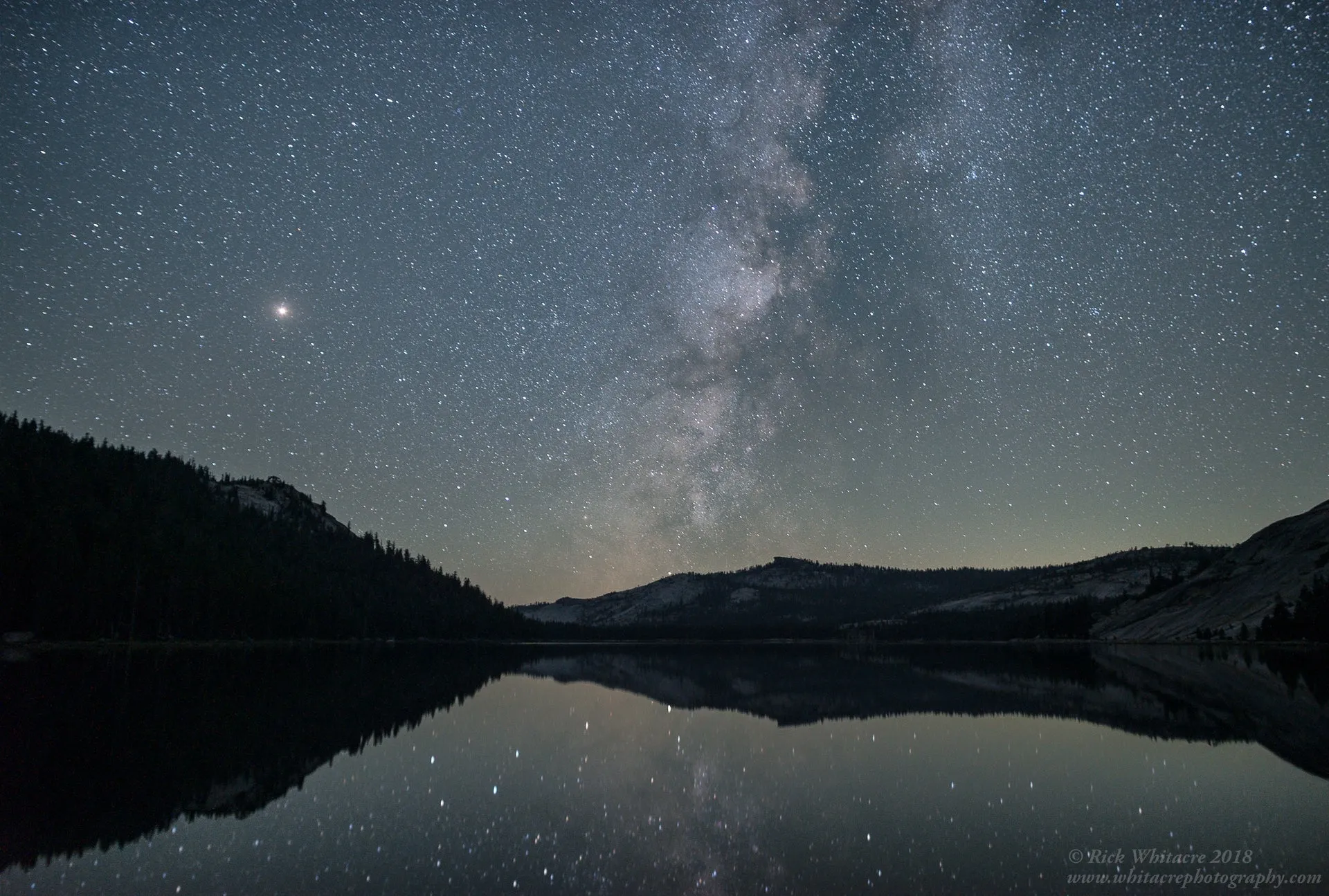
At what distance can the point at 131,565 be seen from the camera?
112 metres

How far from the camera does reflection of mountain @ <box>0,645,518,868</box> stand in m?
14.0

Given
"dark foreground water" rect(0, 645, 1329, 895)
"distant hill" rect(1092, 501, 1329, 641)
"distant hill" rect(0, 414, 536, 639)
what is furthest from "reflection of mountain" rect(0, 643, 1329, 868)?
"distant hill" rect(1092, 501, 1329, 641)

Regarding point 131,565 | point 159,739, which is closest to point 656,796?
point 159,739

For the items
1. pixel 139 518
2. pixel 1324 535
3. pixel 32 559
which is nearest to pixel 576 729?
pixel 32 559

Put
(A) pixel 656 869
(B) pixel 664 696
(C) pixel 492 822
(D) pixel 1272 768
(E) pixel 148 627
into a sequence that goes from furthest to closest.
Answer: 1. (E) pixel 148 627
2. (B) pixel 664 696
3. (D) pixel 1272 768
4. (C) pixel 492 822
5. (A) pixel 656 869

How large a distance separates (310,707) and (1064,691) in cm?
4122

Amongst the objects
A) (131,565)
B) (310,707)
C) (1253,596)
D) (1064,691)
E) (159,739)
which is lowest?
(1064,691)

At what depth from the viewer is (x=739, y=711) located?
35.2 meters

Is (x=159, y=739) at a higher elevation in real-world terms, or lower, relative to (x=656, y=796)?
higher

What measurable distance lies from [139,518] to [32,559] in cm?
3528

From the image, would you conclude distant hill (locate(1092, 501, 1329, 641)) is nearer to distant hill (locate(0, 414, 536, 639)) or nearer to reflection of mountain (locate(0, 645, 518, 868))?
reflection of mountain (locate(0, 645, 518, 868))

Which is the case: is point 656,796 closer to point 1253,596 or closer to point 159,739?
point 159,739

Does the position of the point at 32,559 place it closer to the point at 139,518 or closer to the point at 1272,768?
the point at 139,518

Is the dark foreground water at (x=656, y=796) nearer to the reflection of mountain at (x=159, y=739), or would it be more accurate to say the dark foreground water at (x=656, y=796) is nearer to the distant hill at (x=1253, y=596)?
the reflection of mountain at (x=159, y=739)
